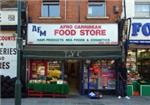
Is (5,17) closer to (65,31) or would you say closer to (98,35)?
(65,31)

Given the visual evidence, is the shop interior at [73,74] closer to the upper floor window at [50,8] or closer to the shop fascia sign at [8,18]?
the upper floor window at [50,8]

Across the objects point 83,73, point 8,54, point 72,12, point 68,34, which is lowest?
point 83,73

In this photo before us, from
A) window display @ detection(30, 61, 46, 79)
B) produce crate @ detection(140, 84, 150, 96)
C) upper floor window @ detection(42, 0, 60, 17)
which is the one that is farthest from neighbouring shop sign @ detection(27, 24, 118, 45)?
produce crate @ detection(140, 84, 150, 96)

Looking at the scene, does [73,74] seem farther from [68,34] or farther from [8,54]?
[8,54]

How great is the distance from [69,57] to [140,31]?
430 cm

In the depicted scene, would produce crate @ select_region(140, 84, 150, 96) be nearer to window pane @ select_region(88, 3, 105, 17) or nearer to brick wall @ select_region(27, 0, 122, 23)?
brick wall @ select_region(27, 0, 122, 23)

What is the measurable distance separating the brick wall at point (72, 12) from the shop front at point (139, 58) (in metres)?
1.46

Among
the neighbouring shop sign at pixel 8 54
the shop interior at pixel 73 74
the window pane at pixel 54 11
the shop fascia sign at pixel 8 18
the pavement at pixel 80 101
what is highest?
the window pane at pixel 54 11

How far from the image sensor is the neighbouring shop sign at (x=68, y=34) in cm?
2594

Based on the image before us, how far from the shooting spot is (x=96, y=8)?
26812 mm

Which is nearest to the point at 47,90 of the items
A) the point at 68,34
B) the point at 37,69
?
the point at 37,69

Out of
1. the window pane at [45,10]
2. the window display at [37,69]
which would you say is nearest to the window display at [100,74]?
the window display at [37,69]

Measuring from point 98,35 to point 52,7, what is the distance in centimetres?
322

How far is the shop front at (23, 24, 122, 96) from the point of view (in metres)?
25.3
